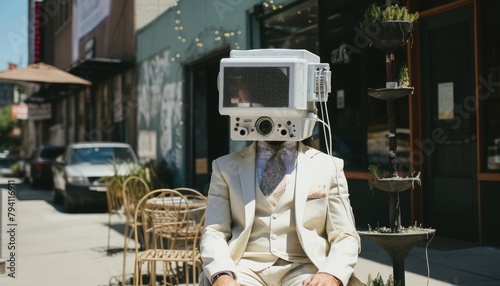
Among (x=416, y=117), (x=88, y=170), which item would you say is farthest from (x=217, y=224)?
(x=88, y=170)

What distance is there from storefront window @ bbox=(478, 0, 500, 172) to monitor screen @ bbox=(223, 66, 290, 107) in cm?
484

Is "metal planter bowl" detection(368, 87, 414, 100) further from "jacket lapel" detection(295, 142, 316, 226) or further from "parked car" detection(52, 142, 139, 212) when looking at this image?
"parked car" detection(52, 142, 139, 212)

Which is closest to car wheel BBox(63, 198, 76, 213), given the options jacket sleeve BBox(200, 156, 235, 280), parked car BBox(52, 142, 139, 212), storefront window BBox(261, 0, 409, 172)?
parked car BBox(52, 142, 139, 212)

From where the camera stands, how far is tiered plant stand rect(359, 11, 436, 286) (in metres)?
3.77

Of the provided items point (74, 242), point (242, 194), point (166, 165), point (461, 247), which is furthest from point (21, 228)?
point (242, 194)

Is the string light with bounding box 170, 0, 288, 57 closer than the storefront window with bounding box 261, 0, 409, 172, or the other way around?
the storefront window with bounding box 261, 0, 409, 172

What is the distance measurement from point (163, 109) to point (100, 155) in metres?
2.37

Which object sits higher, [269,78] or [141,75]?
[141,75]

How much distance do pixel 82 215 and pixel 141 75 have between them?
6.35 m

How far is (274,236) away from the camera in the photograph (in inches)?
121

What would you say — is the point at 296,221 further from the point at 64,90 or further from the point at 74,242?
A: the point at 64,90

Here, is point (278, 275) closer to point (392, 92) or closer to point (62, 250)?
point (392, 92)

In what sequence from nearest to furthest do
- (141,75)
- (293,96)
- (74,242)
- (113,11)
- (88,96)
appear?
1. (293,96)
2. (74,242)
3. (141,75)
4. (113,11)
5. (88,96)

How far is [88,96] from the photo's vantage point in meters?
24.8
